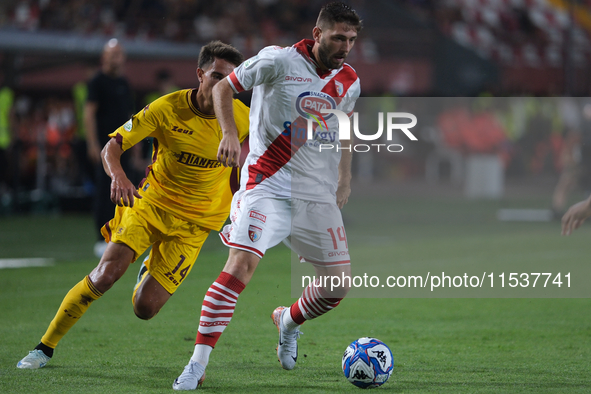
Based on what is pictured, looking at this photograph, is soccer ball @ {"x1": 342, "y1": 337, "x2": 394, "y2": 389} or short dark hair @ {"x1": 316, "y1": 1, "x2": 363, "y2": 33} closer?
soccer ball @ {"x1": 342, "y1": 337, "x2": 394, "y2": 389}

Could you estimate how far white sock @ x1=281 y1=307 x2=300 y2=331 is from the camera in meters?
4.88

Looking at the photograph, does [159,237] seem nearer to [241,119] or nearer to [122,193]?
[122,193]

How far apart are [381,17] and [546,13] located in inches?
285

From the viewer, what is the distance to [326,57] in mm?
4500

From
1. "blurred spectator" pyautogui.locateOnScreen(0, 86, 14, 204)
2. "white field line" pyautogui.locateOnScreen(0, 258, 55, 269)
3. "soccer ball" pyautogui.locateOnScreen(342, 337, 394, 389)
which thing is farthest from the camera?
"blurred spectator" pyautogui.locateOnScreen(0, 86, 14, 204)

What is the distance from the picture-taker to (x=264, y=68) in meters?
4.38

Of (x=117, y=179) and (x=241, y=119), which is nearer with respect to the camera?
(x=117, y=179)

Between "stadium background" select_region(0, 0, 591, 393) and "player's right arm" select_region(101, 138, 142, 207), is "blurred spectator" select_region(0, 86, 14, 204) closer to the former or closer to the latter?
"stadium background" select_region(0, 0, 591, 393)

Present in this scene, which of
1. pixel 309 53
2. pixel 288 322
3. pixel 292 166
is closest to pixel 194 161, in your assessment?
pixel 292 166

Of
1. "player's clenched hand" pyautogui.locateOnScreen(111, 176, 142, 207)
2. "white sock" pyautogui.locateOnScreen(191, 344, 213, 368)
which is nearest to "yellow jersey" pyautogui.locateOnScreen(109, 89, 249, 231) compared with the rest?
"player's clenched hand" pyautogui.locateOnScreen(111, 176, 142, 207)

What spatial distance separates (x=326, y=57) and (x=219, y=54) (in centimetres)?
75

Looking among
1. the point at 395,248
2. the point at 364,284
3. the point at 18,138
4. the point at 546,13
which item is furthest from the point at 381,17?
the point at 364,284

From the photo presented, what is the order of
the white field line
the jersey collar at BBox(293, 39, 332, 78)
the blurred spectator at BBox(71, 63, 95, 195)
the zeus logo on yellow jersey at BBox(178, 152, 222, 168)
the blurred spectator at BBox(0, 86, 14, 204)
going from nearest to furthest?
the jersey collar at BBox(293, 39, 332, 78)
the zeus logo on yellow jersey at BBox(178, 152, 222, 168)
the white field line
the blurred spectator at BBox(71, 63, 95, 195)
the blurred spectator at BBox(0, 86, 14, 204)

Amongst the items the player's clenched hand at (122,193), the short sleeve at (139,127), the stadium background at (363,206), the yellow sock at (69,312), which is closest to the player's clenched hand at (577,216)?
the stadium background at (363,206)
